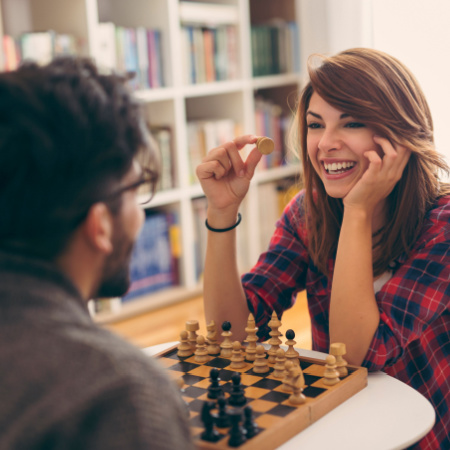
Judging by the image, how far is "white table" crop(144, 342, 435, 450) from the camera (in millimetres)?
1017

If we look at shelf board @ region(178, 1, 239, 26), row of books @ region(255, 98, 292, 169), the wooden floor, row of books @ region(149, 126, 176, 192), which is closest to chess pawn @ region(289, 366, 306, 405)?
the wooden floor

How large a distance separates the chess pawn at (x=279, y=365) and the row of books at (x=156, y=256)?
216 centimetres

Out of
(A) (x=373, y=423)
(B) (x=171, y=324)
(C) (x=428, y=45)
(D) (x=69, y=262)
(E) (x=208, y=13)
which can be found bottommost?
(B) (x=171, y=324)

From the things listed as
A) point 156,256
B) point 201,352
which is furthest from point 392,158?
point 156,256

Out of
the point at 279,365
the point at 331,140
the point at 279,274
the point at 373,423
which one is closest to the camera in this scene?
the point at 373,423

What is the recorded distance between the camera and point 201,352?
1.33 meters

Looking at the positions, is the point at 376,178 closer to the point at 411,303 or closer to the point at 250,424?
the point at 411,303

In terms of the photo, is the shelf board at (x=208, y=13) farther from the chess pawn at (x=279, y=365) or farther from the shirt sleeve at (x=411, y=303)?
the chess pawn at (x=279, y=365)

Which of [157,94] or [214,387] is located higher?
[157,94]

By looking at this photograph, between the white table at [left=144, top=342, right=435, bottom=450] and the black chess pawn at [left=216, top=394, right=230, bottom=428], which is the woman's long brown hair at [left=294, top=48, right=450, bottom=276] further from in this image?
the black chess pawn at [left=216, top=394, right=230, bottom=428]

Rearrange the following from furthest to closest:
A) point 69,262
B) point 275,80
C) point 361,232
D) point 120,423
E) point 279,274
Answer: point 275,80 < point 279,274 < point 361,232 < point 69,262 < point 120,423

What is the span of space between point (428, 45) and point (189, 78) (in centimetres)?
123

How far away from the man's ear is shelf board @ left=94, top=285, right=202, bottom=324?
94.5 inches

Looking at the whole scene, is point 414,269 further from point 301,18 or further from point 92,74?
point 301,18
